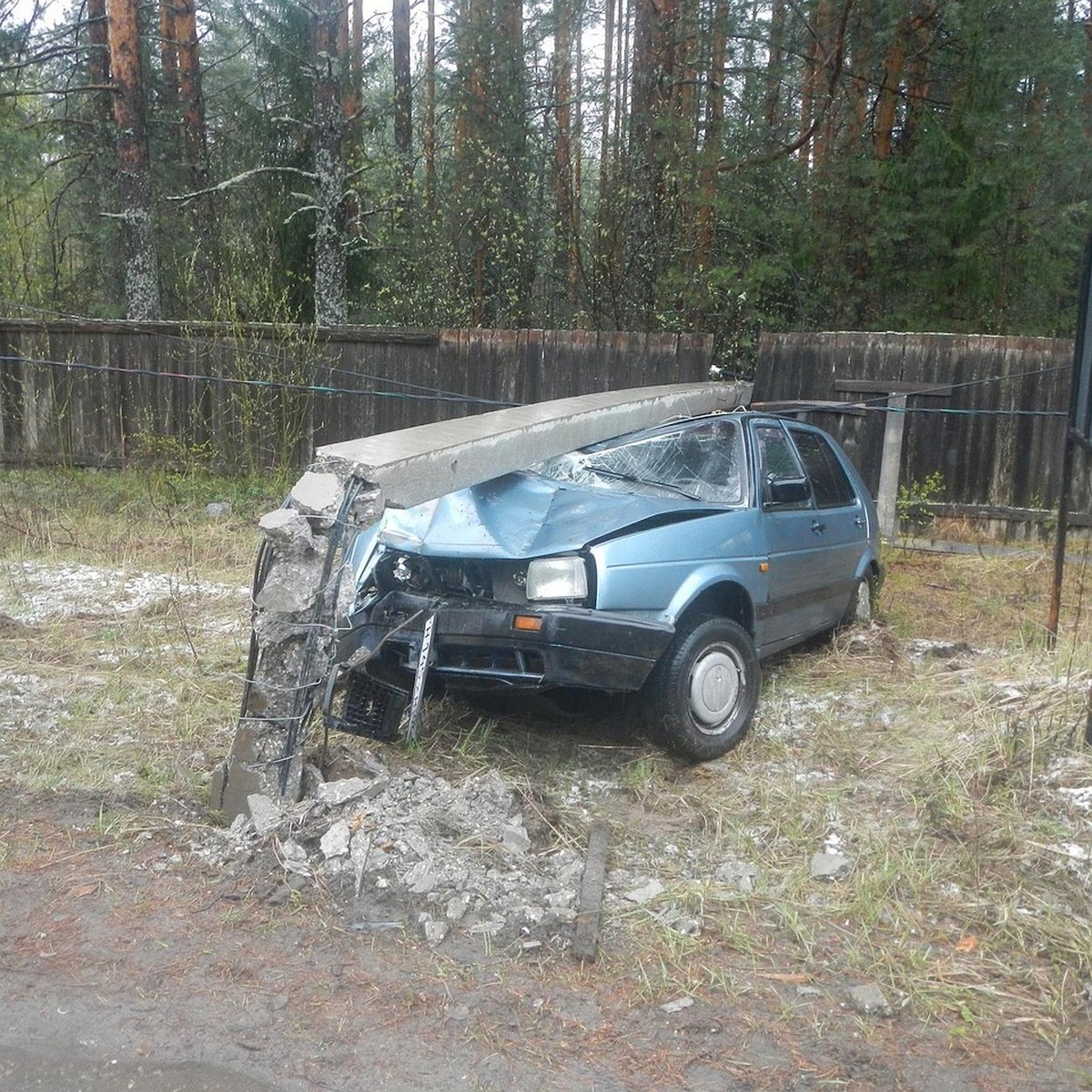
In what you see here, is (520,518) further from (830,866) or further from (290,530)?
(830,866)

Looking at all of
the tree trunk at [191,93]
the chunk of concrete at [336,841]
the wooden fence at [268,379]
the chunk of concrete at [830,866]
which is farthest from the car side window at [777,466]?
the tree trunk at [191,93]

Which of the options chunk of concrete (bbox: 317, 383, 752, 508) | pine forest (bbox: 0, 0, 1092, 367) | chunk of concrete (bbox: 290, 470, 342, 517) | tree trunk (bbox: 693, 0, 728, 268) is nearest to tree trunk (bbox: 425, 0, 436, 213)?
pine forest (bbox: 0, 0, 1092, 367)

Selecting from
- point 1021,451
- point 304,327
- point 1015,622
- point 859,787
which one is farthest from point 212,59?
point 859,787

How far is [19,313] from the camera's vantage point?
16.1 metres

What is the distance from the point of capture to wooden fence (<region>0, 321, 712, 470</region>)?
11.1 metres

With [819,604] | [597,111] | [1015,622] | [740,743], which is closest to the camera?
[740,743]

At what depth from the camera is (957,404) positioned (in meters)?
10.4

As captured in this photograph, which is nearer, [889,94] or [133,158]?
[889,94]

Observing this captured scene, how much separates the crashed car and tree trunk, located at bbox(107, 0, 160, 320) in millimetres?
10899

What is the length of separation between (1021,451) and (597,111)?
11747 mm

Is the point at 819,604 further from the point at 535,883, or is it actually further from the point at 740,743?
the point at 535,883

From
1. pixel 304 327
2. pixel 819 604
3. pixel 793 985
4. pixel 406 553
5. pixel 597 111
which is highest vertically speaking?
pixel 597 111

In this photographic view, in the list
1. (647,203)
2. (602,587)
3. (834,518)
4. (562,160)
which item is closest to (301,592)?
(602,587)

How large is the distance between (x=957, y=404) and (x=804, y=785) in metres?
6.45
